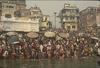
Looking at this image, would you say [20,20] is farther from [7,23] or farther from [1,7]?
[1,7]

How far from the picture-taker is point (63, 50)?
24828mm

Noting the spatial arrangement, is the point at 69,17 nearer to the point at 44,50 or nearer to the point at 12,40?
the point at 12,40

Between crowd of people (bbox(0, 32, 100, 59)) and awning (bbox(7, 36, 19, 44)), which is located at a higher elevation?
awning (bbox(7, 36, 19, 44))

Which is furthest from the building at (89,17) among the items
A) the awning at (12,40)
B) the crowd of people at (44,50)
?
the awning at (12,40)

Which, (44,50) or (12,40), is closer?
(44,50)

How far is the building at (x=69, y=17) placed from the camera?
181 feet

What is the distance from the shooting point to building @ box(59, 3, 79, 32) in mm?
55094

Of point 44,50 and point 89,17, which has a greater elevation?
point 89,17

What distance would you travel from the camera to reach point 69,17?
56.8 metres

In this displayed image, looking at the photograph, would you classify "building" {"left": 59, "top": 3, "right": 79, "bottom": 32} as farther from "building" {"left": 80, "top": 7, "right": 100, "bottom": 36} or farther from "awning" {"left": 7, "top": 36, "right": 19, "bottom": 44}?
"awning" {"left": 7, "top": 36, "right": 19, "bottom": 44}

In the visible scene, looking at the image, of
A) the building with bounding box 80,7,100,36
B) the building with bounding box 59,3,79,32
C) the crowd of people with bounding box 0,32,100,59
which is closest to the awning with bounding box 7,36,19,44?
the crowd of people with bounding box 0,32,100,59

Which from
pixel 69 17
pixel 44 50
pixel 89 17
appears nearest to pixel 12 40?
pixel 44 50

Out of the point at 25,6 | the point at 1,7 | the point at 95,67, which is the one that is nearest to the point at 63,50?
the point at 95,67

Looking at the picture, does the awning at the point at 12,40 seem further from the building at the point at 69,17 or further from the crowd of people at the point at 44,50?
the building at the point at 69,17
